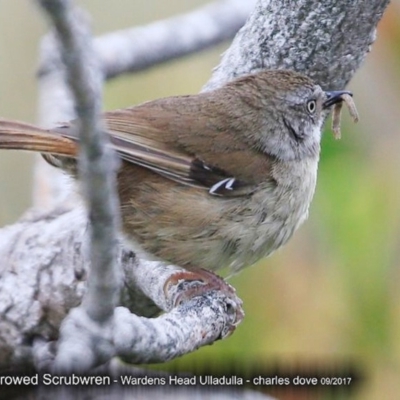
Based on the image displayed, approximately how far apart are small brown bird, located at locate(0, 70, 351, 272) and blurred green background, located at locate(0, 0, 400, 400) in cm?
22

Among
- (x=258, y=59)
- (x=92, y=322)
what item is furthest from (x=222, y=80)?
(x=92, y=322)

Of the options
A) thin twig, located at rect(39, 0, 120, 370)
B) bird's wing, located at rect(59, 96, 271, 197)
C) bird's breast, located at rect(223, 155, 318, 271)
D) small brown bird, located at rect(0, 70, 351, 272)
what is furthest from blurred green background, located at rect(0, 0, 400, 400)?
thin twig, located at rect(39, 0, 120, 370)

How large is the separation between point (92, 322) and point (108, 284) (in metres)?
0.12

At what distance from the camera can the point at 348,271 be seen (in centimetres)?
341

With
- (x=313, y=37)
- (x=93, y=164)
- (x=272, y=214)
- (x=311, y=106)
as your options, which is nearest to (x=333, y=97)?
(x=311, y=106)

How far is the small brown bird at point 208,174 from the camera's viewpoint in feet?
11.6

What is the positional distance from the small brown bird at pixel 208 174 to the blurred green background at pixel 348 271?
0.22 meters

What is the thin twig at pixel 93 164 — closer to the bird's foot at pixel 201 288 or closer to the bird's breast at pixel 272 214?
the bird's foot at pixel 201 288

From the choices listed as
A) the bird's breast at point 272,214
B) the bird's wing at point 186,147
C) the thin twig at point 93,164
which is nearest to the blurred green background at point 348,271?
the bird's breast at point 272,214

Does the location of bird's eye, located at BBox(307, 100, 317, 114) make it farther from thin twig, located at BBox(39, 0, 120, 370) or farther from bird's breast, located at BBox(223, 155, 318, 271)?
thin twig, located at BBox(39, 0, 120, 370)

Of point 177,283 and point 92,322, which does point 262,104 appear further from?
point 92,322

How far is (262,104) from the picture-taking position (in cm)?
402

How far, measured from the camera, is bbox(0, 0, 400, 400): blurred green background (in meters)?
3.40

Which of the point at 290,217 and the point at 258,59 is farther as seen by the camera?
the point at 258,59
